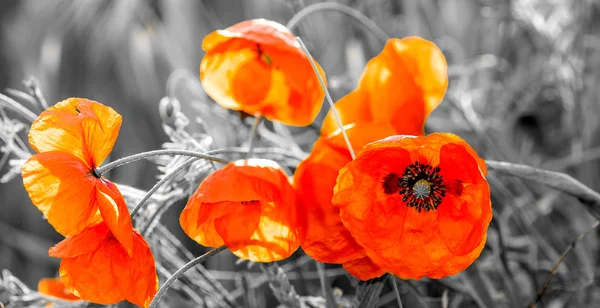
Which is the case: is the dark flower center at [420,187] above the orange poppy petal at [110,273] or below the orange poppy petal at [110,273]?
above

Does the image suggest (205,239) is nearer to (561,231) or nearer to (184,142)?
(184,142)

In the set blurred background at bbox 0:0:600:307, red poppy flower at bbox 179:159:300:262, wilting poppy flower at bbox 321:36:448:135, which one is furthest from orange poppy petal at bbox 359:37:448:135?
blurred background at bbox 0:0:600:307

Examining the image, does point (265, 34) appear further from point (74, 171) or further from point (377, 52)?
point (377, 52)

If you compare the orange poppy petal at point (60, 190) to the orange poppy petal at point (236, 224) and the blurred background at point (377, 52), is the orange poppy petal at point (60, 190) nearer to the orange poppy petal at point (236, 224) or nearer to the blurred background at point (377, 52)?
the orange poppy petal at point (236, 224)

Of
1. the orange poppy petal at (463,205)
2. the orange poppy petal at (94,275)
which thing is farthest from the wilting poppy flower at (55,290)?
the orange poppy petal at (463,205)

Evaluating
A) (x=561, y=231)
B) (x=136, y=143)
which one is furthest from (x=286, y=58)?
(x=136, y=143)

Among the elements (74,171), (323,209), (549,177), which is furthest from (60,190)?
(549,177)
